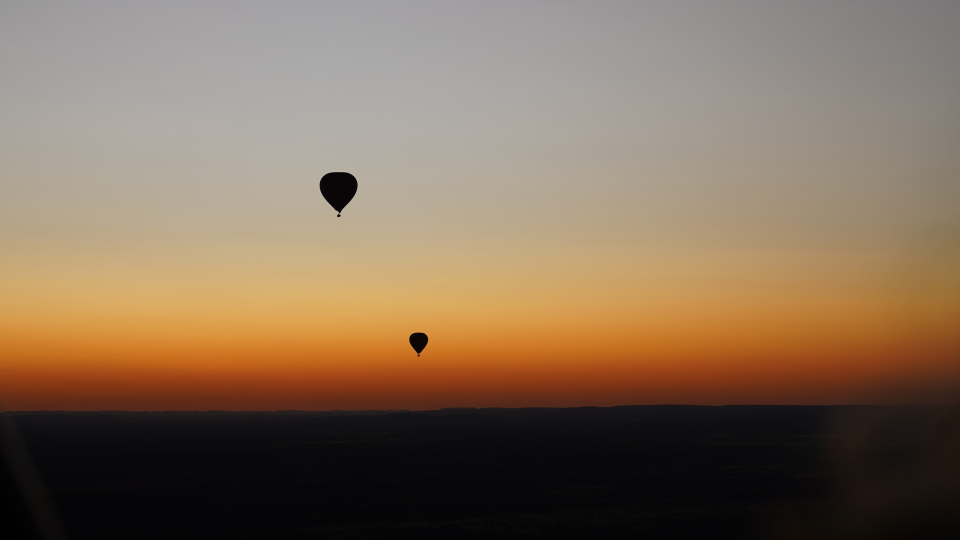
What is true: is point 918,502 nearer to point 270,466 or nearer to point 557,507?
point 557,507

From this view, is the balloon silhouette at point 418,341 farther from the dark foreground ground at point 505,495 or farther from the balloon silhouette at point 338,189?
the balloon silhouette at point 338,189

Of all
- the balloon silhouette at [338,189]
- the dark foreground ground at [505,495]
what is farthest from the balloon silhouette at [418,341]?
the balloon silhouette at [338,189]

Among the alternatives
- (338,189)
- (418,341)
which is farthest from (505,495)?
(338,189)

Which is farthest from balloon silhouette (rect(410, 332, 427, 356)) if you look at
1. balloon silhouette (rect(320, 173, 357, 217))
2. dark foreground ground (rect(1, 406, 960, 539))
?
balloon silhouette (rect(320, 173, 357, 217))

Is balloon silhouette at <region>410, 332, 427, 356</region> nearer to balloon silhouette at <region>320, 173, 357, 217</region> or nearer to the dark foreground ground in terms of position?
the dark foreground ground

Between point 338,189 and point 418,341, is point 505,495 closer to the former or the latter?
point 418,341

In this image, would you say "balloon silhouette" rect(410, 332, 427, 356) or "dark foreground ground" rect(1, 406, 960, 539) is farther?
"balloon silhouette" rect(410, 332, 427, 356)

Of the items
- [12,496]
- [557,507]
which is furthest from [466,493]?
[12,496]
